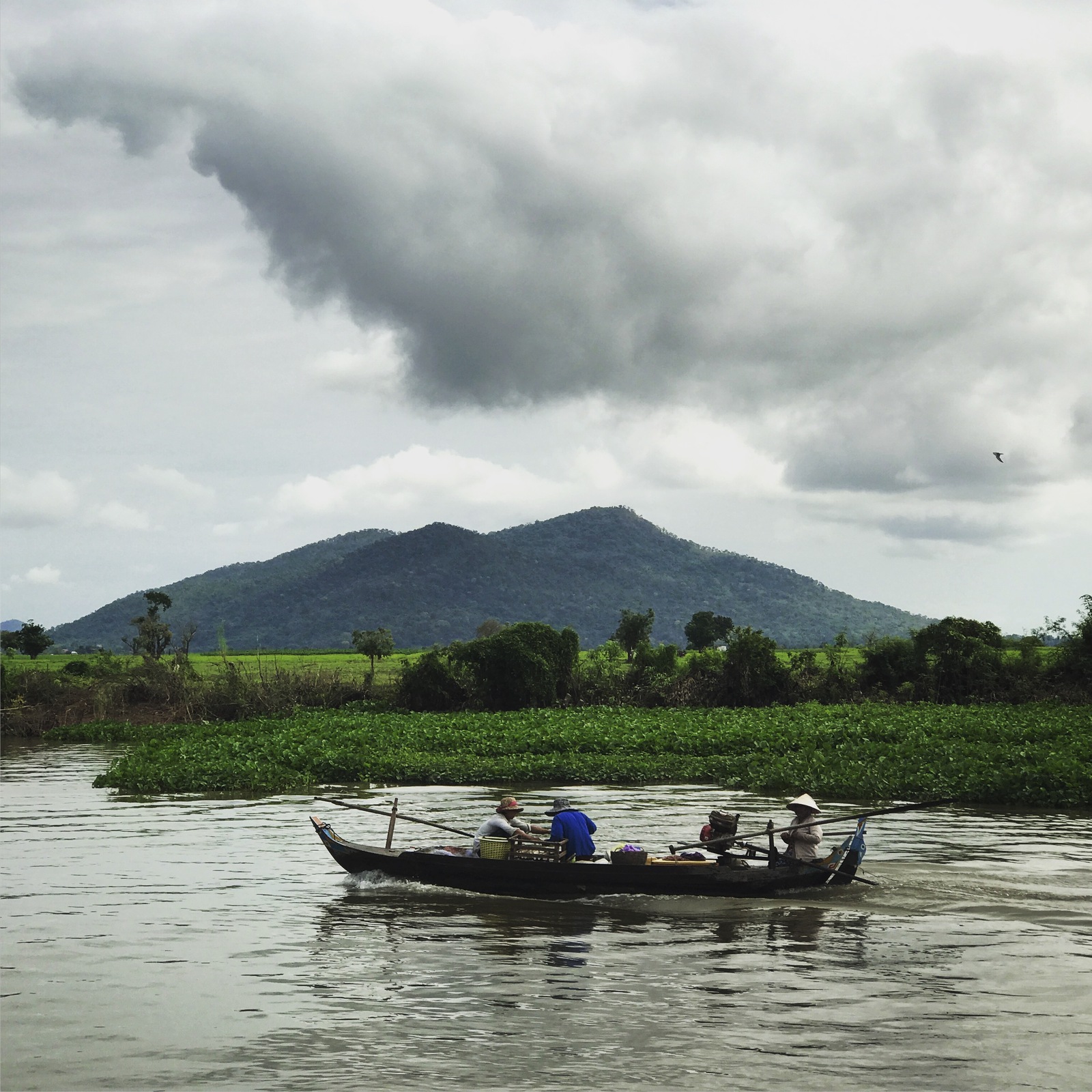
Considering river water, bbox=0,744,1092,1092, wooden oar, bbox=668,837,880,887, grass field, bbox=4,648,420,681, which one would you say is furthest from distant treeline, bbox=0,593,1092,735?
wooden oar, bbox=668,837,880,887

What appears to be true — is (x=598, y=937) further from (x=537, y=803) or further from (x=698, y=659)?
(x=698, y=659)

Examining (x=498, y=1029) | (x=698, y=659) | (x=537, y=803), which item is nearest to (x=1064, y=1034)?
(x=498, y=1029)

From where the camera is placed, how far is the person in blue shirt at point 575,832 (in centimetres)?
1864

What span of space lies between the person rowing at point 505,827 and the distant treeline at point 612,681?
3442 centimetres

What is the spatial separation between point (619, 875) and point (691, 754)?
773 inches

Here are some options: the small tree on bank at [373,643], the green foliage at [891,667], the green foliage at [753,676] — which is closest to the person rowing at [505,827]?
the green foliage at [753,676]

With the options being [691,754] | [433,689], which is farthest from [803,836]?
[433,689]

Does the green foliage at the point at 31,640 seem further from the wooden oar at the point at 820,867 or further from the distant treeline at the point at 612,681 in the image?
the wooden oar at the point at 820,867

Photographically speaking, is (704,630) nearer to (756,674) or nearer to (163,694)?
(756,674)

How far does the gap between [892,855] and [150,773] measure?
876 inches

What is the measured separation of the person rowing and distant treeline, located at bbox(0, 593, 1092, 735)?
34417 millimetres

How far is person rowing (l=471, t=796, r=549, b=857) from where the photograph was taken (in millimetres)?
19109

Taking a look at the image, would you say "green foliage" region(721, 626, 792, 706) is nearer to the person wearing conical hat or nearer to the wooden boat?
the person wearing conical hat

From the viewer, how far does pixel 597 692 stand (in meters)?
56.5
